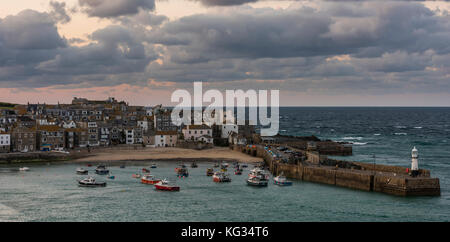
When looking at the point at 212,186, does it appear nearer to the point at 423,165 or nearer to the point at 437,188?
the point at 437,188

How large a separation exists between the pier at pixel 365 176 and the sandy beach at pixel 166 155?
1572 centimetres

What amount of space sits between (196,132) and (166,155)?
24855 mm

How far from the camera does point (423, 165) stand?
2911 inches

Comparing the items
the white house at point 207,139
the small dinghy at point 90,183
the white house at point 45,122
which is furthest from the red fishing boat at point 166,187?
the white house at point 45,122

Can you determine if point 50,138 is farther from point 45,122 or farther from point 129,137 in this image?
point 129,137

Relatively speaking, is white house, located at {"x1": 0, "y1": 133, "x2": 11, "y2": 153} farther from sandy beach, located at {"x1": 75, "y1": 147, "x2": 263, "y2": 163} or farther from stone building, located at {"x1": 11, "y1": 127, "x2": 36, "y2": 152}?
sandy beach, located at {"x1": 75, "y1": 147, "x2": 263, "y2": 163}

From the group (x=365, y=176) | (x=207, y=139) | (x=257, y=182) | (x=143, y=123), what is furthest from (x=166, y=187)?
(x=143, y=123)

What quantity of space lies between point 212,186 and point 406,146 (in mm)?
67374

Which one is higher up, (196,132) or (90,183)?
(196,132)

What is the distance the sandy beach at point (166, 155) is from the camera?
84688 mm

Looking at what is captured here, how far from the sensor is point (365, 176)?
52.8 m
